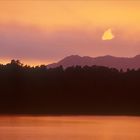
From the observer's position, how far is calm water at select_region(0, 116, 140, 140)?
37644 mm

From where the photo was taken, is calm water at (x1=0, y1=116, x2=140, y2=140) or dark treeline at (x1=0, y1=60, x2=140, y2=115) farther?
dark treeline at (x1=0, y1=60, x2=140, y2=115)

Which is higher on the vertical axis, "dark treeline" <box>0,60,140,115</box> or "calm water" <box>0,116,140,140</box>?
"dark treeline" <box>0,60,140,115</box>

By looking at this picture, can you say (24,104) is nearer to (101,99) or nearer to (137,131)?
(101,99)

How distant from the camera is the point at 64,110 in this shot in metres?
63.8

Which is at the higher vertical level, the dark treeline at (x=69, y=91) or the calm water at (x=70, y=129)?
the dark treeline at (x=69, y=91)

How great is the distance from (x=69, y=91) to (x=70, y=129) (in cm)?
2235

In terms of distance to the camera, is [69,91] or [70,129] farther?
[69,91]

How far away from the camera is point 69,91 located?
66438 millimetres

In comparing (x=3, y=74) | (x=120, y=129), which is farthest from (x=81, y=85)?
(x=120, y=129)

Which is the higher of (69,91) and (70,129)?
(69,91)

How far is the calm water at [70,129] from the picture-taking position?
37644mm

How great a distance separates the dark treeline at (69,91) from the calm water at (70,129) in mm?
7125

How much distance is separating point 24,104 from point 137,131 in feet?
74.6

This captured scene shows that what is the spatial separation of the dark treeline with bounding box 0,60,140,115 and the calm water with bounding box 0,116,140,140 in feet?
23.4
